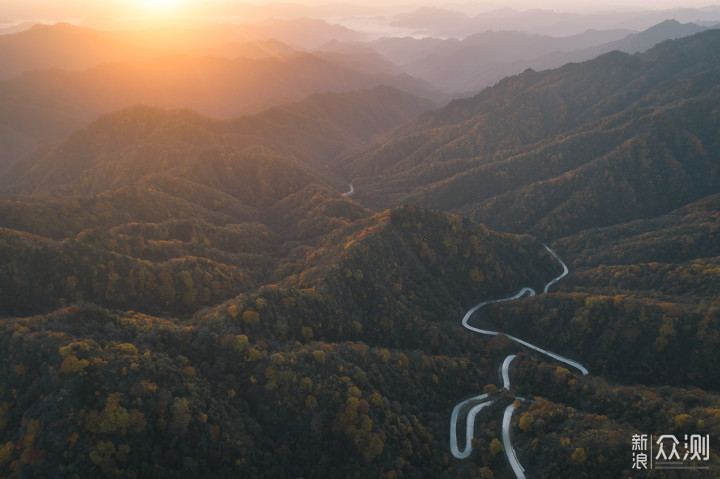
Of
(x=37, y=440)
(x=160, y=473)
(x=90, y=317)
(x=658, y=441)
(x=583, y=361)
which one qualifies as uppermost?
(x=90, y=317)

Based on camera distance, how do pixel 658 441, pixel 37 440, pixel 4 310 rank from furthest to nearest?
pixel 4 310 → pixel 658 441 → pixel 37 440

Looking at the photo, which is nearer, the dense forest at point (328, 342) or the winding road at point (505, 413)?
the dense forest at point (328, 342)

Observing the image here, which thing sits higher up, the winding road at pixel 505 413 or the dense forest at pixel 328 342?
the dense forest at pixel 328 342

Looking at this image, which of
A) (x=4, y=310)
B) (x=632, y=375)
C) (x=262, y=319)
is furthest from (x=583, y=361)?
(x=4, y=310)

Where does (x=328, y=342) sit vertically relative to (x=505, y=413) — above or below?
above

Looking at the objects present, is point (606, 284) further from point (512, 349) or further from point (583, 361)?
point (512, 349)

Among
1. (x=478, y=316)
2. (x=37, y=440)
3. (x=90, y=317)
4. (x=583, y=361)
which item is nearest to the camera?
(x=37, y=440)

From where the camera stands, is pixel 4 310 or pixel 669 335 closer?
pixel 4 310

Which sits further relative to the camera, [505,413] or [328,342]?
[328,342]

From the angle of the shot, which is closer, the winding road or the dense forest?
the dense forest

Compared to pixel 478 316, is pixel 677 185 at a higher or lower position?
higher

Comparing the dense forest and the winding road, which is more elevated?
the dense forest
